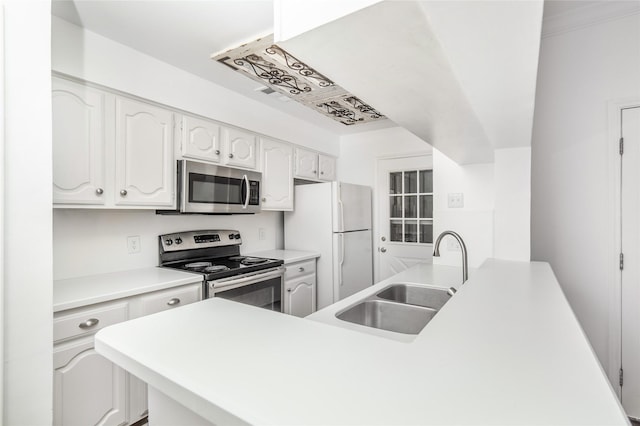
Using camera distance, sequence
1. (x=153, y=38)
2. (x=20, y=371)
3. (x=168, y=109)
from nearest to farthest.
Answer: (x=20, y=371), (x=153, y=38), (x=168, y=109)

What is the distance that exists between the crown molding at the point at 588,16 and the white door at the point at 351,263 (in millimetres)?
2235

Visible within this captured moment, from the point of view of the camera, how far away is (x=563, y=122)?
2.09m

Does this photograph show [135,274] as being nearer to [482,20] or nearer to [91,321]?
[91,321]

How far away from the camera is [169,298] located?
1852 mm

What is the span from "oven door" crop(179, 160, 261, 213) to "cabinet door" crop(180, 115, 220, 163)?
102 millimetres

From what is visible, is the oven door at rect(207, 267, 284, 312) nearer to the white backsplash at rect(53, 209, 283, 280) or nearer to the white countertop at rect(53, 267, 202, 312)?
the white countertop at rect(53, 267, 202, 312)

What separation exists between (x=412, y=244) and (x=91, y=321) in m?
2.89

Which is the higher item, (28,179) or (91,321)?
(28,179)

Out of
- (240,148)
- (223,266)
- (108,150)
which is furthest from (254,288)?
(108,150)

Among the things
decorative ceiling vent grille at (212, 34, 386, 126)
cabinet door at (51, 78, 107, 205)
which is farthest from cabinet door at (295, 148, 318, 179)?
cabinet door at (51, 78, 107, 205)

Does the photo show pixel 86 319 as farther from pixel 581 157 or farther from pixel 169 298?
pixel 581 157

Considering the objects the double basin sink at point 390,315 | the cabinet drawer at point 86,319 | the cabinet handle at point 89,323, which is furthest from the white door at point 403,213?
the cabinet handle at point 89,323

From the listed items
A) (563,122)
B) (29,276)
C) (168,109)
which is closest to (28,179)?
(29,276)

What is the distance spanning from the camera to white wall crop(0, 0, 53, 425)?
3.92 feet
